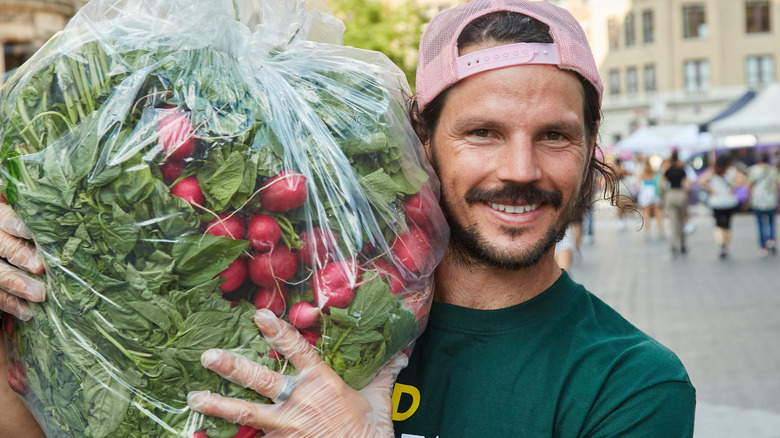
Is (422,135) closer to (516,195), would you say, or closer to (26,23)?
(516,195)

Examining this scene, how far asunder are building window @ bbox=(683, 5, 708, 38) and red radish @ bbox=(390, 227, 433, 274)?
43640 mm

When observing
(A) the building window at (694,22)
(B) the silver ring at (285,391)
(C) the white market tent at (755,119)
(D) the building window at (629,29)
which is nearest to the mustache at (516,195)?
(B) the silver ring at (285,391)

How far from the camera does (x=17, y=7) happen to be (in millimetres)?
13891

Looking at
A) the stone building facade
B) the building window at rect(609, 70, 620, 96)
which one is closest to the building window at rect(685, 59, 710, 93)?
the building window at rect(609, 70, 620, 96)

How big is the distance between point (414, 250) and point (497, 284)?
345 millimetres

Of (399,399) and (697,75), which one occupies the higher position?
(399,399)

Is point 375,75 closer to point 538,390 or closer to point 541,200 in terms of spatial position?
point 541,200

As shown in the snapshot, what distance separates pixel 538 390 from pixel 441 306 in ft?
1.09

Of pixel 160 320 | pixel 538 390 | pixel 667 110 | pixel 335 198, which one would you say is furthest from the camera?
pixel 667 110

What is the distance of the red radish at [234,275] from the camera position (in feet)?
4.38

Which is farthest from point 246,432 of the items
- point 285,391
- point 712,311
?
point 712,311

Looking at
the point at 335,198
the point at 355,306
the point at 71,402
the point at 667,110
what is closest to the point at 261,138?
the point at 335,198

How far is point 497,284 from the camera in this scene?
178cm

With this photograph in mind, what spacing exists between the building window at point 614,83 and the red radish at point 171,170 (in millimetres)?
45196
